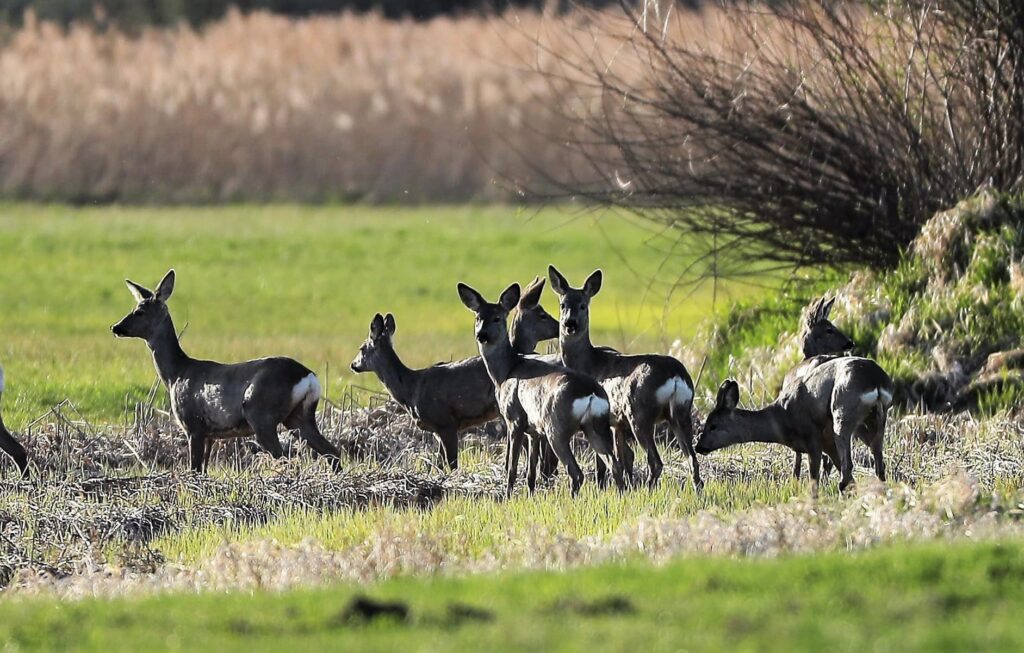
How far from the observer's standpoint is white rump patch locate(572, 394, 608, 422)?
43.3 ft

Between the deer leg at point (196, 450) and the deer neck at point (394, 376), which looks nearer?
the deer leg at point (196, 450)

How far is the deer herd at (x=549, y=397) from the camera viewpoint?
1331cm

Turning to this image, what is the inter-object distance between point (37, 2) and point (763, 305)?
3977 cm

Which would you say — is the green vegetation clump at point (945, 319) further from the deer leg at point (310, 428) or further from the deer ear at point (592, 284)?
the deer leg at point (310, 428)

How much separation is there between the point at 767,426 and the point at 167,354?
447 centimetres

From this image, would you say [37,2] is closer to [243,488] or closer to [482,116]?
[482,116]

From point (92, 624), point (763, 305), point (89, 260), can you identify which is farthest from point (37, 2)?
point (92, 624)

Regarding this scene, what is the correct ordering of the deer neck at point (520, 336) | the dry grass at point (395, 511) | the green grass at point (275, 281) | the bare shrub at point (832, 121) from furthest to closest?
1. the green grass at point (275, 281)
2. the bare shrub at point (832, 121)
3. the deer neck at point (520, 336)
4. the dry grass at point (395, 511)

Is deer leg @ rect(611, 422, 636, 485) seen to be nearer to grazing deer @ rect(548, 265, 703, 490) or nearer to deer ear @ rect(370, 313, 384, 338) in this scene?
grazing deer @ rect(548, 265, 703, 490)

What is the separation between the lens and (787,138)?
17.9 meters

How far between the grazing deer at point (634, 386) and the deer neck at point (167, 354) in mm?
2834

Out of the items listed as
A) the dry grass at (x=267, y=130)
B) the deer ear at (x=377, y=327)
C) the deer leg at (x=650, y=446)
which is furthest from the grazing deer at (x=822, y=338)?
the dry grass at (x=267, y=130)

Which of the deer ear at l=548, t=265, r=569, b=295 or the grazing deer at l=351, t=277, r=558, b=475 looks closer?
the deer ear at l=548, t=265, r=569, b=295

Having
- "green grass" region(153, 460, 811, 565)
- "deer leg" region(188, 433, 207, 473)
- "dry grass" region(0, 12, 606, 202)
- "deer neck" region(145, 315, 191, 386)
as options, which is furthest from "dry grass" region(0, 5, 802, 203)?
"green grass" region(153, 460, 811, 565)
